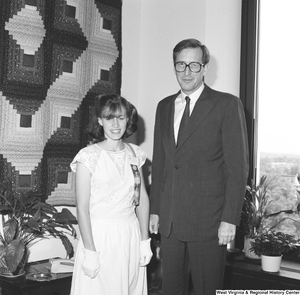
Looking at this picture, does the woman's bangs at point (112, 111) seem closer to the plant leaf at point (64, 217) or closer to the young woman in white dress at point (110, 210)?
the young woman in white dress at point (110, 210)

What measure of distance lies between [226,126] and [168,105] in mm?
340

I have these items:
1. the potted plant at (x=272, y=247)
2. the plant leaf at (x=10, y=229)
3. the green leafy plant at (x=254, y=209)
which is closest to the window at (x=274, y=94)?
the green leafy plant at (x=254, y=209)

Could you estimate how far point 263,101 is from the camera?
2930mm

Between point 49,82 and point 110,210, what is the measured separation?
3.28ft

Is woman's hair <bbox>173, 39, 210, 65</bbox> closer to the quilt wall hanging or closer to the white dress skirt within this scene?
the white dress skirt

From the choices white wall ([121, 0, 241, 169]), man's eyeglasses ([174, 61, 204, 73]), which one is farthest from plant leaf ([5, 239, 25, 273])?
white wall ([121, 0, 241, 169])

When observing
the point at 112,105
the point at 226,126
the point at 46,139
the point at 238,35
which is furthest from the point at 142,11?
the point at 226,126

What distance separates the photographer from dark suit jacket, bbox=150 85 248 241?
1.78m

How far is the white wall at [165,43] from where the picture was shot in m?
2.85

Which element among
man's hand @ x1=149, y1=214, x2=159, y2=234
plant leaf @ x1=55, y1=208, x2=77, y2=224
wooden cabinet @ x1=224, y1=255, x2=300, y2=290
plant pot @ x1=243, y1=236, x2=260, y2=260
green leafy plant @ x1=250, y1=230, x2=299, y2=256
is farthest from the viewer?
plant pot @ x1=243, y1=236, x2=260, y2=260

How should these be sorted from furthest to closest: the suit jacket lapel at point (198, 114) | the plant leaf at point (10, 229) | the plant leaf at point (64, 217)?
the plant leaf at point (64, 217) → the plant leaf at point (10, 229) → the suit jacket lapel at point (198, 114)

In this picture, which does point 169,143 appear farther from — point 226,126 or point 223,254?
point 223,254

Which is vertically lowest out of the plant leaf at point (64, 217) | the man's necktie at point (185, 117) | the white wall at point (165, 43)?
the plant leaf at point (64, 217)

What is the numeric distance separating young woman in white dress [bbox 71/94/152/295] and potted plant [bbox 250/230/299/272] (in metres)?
0.85
